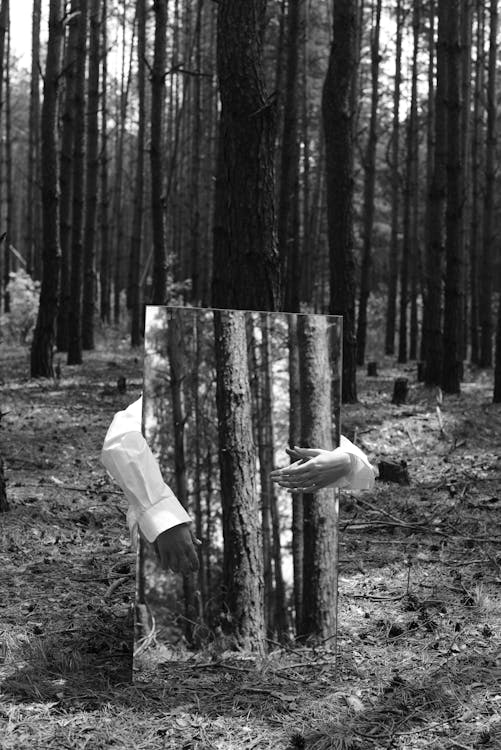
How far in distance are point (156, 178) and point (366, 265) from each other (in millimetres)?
6348

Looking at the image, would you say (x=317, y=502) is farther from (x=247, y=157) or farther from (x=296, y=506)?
(x=247, y=157)

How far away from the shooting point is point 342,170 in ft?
34.2

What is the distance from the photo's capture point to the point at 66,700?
3.18 metres

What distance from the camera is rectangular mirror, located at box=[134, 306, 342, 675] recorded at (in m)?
3.43

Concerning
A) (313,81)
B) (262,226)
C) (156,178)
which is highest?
(313,81)

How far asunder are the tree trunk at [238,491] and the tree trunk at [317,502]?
23 centimetres

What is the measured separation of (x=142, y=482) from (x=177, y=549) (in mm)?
322

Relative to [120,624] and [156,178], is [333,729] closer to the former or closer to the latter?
[120,624]

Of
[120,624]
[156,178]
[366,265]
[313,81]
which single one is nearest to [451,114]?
[156,178]

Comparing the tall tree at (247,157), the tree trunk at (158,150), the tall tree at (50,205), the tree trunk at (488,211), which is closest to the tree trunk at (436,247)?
the tree trunk at (488,211)

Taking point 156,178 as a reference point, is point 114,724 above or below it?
below

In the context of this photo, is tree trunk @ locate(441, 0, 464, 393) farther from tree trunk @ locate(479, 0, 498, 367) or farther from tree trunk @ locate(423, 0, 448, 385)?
tree trunk @ locate(479, 0, 498, 367)

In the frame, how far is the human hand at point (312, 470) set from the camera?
Result: 3.50m

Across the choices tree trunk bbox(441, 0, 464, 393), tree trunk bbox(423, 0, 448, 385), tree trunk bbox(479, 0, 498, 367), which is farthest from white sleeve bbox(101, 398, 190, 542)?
tree trunk bbox(479, 0, 498, 367)
